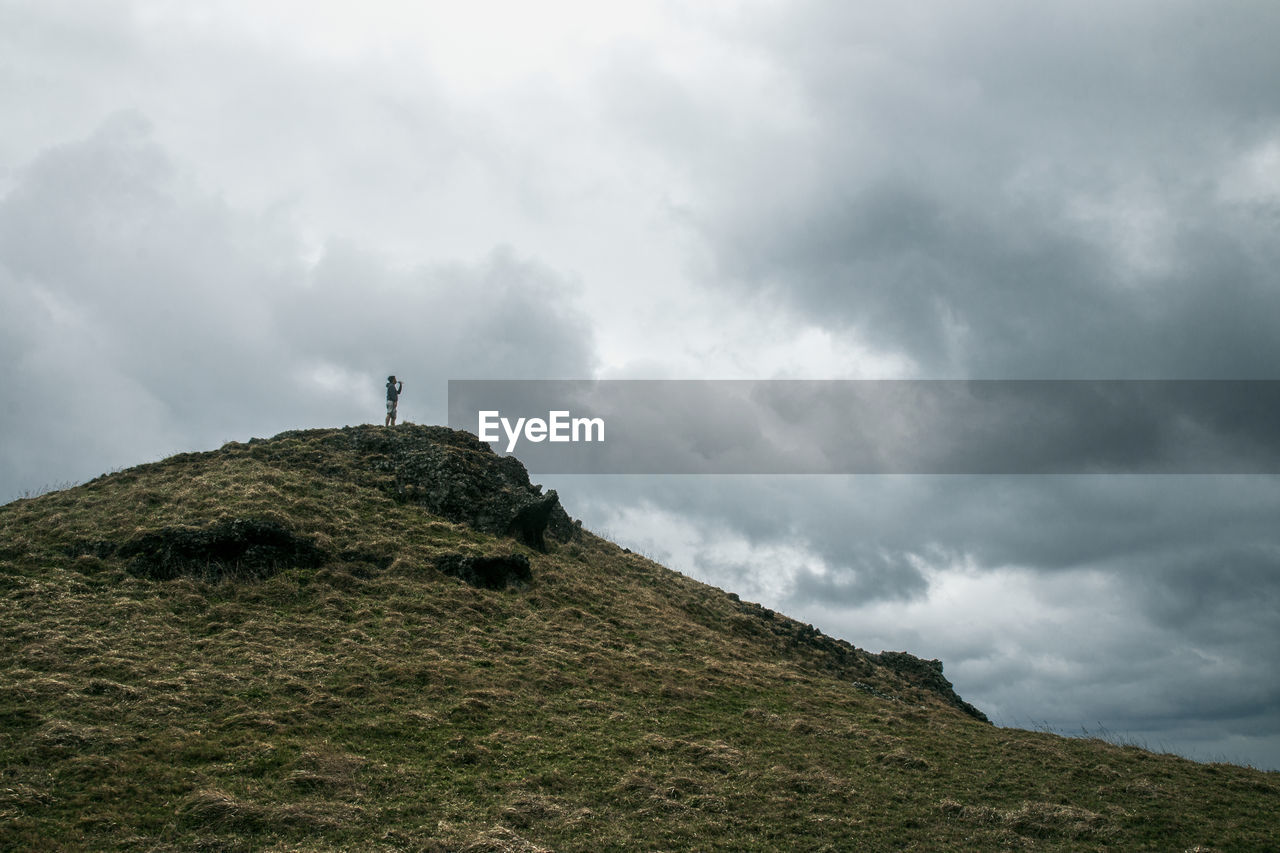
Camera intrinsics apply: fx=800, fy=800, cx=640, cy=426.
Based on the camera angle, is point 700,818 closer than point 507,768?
Yes

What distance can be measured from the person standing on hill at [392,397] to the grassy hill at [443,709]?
8.86m

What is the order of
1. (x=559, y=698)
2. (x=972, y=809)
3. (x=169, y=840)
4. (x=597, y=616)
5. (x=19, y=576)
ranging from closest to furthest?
1. (x=169, y=840)
2. (x=972, y=809)
3. (x=559, y=698)
4. (x=19, y=576)
5. (x=597, y=616)

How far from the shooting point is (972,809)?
24203 mm

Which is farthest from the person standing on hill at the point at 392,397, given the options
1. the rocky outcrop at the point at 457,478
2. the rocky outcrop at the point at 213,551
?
the rocky outcrop at the point at 213,551

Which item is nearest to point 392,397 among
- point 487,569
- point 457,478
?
point 457,478

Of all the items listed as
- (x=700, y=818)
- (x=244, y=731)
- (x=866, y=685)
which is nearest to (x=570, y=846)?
(x=700, y=818)

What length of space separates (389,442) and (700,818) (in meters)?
37.4

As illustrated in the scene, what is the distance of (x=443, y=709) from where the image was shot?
27766 mm

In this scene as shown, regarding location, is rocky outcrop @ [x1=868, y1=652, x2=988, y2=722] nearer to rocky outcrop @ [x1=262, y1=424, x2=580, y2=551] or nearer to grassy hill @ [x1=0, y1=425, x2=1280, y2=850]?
grassy hill @ [x1=0, y1=425, x2=1280, y2=850]

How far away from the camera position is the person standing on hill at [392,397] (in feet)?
185

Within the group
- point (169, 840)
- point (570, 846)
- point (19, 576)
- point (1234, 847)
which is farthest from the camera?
point (19, 576)

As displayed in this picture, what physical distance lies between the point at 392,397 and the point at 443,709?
33272 mm

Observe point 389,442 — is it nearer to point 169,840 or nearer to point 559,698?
point 559,698

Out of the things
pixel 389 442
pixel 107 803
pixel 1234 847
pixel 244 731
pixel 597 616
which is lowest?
pixel 1234 847
